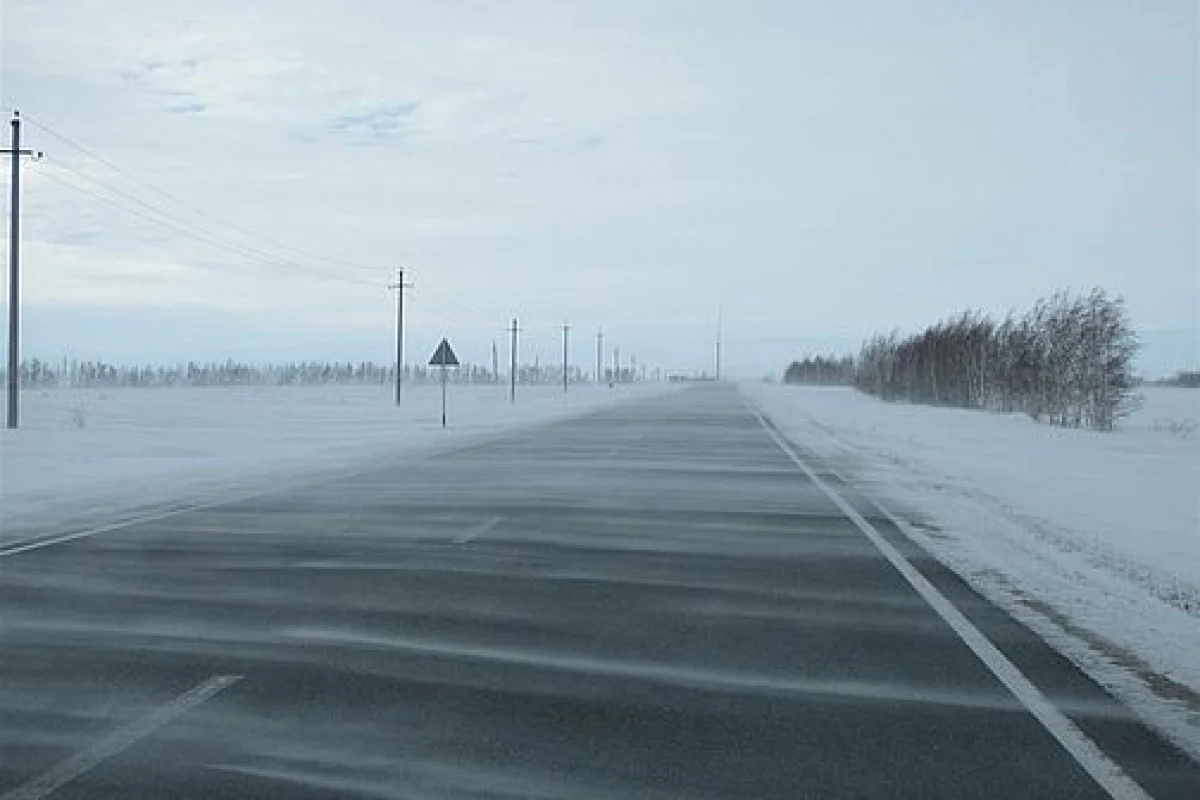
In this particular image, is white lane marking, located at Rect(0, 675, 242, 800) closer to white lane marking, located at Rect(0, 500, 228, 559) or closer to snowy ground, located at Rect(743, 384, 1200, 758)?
snowy ground, located at Rect(743, 384, 1200, 758)

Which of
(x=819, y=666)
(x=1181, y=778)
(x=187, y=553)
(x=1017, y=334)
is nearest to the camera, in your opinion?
(x=1181, y=778)

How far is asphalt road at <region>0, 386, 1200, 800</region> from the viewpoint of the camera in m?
6.75

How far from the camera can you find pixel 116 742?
7.22m

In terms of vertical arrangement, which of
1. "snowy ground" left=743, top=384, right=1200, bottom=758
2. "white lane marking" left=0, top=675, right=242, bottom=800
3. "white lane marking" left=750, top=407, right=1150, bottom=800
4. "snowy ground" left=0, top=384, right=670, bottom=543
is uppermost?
"snowy ground" left=743, top=384, right=1200, bottom=758

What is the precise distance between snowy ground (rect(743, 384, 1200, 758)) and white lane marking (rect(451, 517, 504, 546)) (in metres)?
4.79

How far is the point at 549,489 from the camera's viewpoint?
23062 mm

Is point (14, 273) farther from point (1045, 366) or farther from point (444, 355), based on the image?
point (1045, 366)

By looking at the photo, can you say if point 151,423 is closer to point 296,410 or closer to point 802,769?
point 296,410

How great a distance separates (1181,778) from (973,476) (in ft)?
70.8

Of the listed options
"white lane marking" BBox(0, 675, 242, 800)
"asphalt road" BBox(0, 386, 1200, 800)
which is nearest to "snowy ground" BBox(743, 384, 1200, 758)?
"asphalt road" BBox(0, 386, 1200, 800)

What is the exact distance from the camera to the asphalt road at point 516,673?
675cm

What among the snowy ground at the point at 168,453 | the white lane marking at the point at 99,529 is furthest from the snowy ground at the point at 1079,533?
the snowy ground at the point at 168,453

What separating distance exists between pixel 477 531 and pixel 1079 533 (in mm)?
6981

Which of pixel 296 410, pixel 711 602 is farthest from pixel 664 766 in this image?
pixel 296 410
